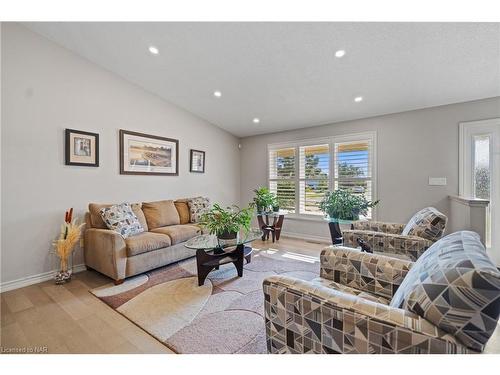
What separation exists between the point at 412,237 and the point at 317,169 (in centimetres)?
253

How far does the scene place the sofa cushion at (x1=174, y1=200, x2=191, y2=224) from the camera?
400cm

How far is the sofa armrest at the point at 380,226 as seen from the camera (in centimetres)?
271

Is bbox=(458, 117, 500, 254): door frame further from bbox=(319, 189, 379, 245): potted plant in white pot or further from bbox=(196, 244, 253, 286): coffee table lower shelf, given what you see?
bbox=(196, 244, 253, 286): coffee table lower shelf

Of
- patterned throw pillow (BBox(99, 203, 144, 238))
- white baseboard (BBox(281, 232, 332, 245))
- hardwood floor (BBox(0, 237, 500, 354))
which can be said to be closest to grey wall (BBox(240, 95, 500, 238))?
white baseboard (BBox(281, 232, 332, 245))

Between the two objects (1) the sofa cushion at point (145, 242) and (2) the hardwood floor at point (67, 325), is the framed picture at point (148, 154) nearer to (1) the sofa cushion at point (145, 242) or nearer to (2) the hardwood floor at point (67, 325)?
(1) the sofa cushion at point (145, 242)

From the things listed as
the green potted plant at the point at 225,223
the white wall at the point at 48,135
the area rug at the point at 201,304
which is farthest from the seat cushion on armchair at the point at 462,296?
the white wall at the point at 48,135

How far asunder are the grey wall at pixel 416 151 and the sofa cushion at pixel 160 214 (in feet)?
10.9

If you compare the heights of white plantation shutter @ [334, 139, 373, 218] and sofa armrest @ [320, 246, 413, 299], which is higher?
white plantation shutter @ [334, 139, 373, 218]

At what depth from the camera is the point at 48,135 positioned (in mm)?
2789

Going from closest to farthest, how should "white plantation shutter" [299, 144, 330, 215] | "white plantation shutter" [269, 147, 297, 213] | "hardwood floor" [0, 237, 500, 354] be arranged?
"hardwood floor" [0, 237, 500, 354]
"white plantation shutter" [299, 144, 330, 215]
"white plantation shutter" [269, 147, 297, 213]

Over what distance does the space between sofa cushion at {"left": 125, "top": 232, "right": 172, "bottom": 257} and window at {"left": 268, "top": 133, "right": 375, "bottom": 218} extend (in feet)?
9.29

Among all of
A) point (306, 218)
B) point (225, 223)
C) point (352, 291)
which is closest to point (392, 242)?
point (352, 291)
